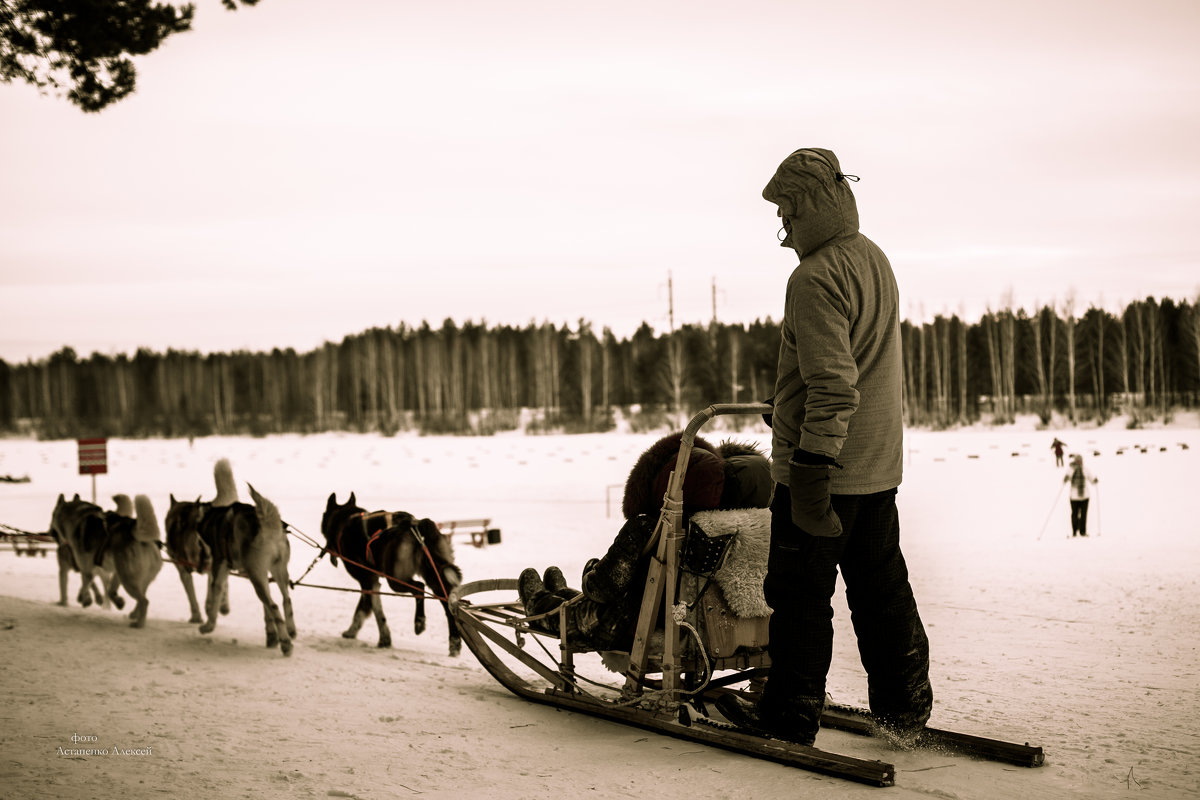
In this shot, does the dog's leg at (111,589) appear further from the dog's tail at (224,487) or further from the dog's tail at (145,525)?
the dog's tail at (224,487)

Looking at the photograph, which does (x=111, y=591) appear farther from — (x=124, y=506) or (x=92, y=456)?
(x=92, y=456)

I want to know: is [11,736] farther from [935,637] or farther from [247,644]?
[935,637]

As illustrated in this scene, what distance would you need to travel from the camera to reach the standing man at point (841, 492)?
4.48m

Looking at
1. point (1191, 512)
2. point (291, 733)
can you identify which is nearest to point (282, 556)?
point (291, 733)

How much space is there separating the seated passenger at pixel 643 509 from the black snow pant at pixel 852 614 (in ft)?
1.95

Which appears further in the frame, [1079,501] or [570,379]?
[570,379]

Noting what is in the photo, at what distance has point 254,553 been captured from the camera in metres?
8.30

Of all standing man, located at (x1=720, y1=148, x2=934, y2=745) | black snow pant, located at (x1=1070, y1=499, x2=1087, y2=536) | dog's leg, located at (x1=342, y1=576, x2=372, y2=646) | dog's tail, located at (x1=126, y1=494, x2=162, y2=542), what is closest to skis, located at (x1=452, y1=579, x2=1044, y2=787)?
standing man, located at (x1=720, y1=148, x2=934, y2=745)

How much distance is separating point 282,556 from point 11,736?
11.5 feet

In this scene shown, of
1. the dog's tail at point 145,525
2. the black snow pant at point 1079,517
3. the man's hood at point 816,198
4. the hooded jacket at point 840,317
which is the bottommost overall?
the black snow pant at point 1079,517

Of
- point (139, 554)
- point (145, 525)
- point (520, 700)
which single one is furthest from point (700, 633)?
point (139, 554)

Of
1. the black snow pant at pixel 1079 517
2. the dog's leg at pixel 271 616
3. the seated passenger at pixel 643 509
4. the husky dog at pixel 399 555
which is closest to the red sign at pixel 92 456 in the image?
the husky dog at pixel 399 555

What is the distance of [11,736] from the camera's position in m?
5.06

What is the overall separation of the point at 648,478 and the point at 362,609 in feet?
15.7
